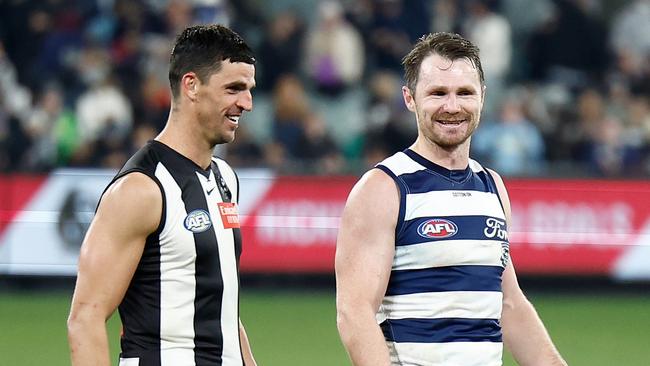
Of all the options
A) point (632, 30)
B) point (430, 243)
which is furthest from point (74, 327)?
point (632, 30)

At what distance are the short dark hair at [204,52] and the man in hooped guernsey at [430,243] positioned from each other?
0.59 m

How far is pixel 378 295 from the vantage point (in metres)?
4.34

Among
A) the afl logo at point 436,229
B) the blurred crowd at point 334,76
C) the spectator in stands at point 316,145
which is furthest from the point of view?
the blurred crowd at point 334,76

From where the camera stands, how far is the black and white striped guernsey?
14.3ft

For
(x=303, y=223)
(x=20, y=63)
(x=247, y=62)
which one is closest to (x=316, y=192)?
(x=303, y=223)

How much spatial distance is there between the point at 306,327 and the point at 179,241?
23.8 feet

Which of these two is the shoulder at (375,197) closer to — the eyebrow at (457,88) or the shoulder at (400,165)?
the shoulder at (400,165)

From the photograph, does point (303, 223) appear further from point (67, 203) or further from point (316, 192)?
point (67, 203)

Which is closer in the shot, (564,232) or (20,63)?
(564,232)

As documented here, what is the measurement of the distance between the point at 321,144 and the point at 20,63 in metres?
3.95

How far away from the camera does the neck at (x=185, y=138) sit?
456 cm

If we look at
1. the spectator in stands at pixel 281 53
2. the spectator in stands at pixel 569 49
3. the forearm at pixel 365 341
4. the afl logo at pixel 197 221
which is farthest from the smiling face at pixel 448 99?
the spectator in stands at pixel 569 49

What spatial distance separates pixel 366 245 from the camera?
4355mm

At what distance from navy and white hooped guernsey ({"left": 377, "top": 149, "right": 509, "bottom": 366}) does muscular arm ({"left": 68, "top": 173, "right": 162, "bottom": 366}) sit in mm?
853
